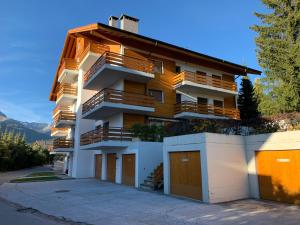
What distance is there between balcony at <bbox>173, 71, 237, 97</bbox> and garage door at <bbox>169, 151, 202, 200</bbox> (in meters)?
11.0

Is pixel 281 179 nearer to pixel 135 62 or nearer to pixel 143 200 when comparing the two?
pixel 143 200

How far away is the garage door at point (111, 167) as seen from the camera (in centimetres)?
2177

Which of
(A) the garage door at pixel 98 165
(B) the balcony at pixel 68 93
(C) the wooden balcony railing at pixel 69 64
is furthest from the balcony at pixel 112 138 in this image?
(C) the wooden balcony railing at pixel 69 64

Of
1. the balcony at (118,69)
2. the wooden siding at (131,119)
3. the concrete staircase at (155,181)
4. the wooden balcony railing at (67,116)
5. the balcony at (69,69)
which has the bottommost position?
the concrete staircase at (155,181)

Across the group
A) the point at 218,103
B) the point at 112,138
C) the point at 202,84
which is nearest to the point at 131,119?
the point at 112,138

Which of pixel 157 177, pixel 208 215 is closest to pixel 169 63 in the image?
pixel 157 177

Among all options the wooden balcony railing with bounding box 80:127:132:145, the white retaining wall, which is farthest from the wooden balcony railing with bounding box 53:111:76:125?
the white retaining wall

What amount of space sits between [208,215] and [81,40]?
24.5m

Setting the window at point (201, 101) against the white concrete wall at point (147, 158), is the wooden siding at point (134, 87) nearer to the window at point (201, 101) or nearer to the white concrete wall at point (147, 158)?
the white concrete wall at point (147, 158)

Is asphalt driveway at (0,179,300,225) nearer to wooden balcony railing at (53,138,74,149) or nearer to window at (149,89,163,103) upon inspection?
window at (149,89,163,103)

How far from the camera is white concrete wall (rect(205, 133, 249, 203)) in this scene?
11984 millimetres

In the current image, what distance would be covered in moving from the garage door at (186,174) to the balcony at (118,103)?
6886 millimetres

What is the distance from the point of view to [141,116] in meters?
22.1

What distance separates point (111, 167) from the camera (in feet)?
73.3
